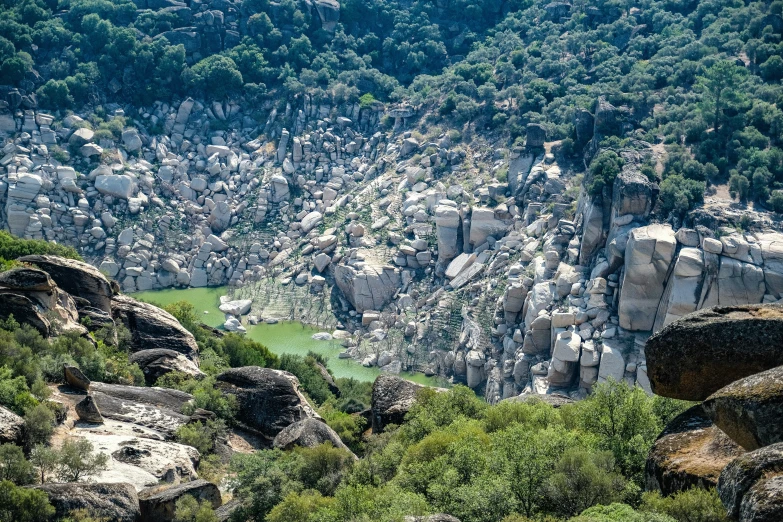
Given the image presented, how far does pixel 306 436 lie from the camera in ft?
121

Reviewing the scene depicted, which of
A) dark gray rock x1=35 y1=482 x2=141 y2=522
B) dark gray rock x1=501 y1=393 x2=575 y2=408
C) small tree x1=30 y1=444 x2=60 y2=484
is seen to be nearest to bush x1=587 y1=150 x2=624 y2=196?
dark gray rock x1=501 y1=393 x2=575 y2=408

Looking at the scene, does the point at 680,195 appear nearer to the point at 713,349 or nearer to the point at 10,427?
the point at 713,349

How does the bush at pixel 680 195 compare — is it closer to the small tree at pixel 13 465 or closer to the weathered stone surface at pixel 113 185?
the small tree at pixel 13 465

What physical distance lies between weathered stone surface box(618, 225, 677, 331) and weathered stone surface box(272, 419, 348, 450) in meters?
24.9

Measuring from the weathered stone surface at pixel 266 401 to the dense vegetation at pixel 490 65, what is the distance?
29.2 metres

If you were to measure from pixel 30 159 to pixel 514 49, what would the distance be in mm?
48041

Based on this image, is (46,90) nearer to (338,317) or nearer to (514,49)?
(338,317)

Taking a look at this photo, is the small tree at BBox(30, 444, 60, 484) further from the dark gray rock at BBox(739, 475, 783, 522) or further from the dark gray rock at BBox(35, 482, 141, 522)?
the dark gray rock at BBox(739, 475, 783, 522)

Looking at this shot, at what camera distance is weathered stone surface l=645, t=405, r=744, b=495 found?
2100 centimetres

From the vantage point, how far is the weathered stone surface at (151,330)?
4528cm

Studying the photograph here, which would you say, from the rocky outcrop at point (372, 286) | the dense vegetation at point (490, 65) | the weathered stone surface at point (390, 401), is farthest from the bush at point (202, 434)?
the rocky outcrop at point (372, 286)

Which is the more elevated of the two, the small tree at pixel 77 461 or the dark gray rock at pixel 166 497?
the small tree at pixel 77 461

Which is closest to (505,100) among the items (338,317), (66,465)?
(338,317)

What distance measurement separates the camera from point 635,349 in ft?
182
